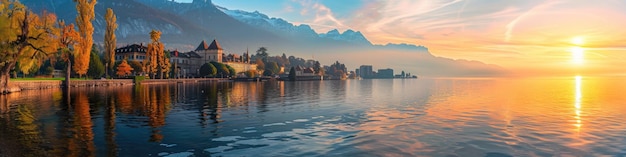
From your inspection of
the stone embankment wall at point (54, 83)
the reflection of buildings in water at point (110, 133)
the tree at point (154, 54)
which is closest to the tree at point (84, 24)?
the stone embankment wall at point (54, 83)

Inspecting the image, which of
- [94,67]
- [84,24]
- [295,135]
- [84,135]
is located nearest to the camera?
[84,135]

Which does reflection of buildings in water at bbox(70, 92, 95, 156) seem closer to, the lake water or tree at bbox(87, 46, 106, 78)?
the lake water

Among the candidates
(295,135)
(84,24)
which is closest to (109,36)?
A: (84,24)

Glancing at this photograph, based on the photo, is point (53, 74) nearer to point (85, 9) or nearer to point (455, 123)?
point (85, 9)

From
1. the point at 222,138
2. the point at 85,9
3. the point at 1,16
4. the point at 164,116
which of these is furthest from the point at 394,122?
the point at 85,9

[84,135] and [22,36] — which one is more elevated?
Answer: [22,36]

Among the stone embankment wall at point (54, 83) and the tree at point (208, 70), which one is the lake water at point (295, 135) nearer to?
the stone embankment wall at point (54, 83)

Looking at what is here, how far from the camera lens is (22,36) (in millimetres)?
54906

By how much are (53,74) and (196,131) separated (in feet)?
394

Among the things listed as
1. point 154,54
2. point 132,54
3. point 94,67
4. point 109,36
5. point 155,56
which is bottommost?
point 94,67

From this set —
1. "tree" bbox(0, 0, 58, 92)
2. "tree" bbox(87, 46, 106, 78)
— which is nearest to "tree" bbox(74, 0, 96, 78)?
"tree" bbox(0, 0, 58, 92)

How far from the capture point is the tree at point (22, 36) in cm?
5191

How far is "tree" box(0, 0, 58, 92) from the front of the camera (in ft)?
170

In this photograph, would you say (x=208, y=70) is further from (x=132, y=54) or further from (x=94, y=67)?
(x=94, y=67)
